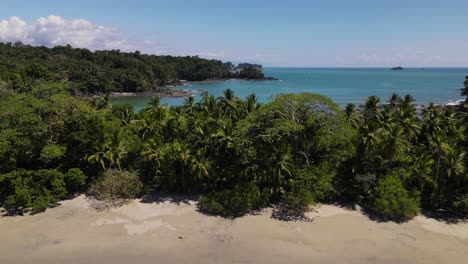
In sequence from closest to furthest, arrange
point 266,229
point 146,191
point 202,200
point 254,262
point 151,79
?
point 254,262 < point 266,229 < point 202,200 < point 146,191 < point 151,79

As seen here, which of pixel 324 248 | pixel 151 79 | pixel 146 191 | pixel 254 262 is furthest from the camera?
pixel 151 79

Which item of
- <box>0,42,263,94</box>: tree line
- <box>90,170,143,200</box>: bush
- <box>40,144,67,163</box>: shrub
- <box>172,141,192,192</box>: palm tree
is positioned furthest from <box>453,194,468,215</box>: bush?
<box>0,42,263,94</box>: tree line

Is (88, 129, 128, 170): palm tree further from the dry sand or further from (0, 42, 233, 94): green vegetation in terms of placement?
(0, 42, 233, 94): green vegetation

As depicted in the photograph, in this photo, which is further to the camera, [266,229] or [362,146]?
[362,146]

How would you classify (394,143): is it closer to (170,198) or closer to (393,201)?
(393,201)

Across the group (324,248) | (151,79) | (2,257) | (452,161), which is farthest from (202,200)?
(151,79)

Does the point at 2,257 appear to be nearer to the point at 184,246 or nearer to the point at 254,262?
the point at 184,246

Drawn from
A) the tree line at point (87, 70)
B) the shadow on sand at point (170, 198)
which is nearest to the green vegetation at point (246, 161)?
the shadow on sand at point (170, 198)

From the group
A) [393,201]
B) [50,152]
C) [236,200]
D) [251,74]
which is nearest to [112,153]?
[50,152]
